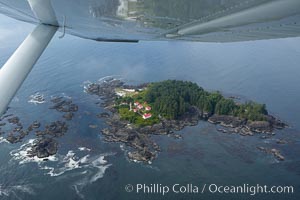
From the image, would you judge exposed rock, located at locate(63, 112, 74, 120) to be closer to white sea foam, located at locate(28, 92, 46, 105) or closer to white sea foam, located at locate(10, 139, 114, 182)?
white sea foam, located at locate(28, 92, 46, 105)

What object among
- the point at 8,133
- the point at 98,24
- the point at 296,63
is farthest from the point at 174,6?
the point at 296,63

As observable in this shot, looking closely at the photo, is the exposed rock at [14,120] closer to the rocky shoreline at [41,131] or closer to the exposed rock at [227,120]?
the rocky shoreline at [41,131]

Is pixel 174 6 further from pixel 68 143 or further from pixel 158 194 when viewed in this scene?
pixel 68 143

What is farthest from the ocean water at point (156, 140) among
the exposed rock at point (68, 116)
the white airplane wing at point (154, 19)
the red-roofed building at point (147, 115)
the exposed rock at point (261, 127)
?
the white airplane wing at point (154, 19)

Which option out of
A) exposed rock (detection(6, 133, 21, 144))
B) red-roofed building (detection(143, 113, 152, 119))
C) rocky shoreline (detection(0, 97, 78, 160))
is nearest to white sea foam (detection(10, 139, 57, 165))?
rocky shoreline (detection(0, 97, 78, 160))

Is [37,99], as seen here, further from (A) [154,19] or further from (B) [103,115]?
(A) [154,19]

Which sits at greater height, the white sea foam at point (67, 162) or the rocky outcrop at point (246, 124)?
the rocky outcrop at point (246, 124)

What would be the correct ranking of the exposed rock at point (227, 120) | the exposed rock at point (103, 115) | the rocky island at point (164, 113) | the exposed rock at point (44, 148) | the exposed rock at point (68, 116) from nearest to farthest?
1. the exposed rock at point (44, 148)
2. the rocky island at point (164, 113)
3. the exposed rock at point (68, 116)
4. the exposed rock at point (227, 120)
5. the exposed rock at point (103, 115)

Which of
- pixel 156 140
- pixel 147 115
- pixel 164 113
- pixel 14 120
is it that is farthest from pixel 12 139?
pixel 164 113
